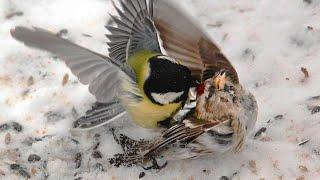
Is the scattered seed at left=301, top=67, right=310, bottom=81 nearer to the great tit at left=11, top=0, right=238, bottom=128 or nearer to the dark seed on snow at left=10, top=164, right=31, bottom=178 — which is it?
the great tit at left=11, top=0, right=238, bottom=128

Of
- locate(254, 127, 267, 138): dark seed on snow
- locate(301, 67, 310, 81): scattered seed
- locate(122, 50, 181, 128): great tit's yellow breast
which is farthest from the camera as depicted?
locate(301, 67, 310, 81): scattered seed

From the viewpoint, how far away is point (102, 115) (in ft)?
8.67

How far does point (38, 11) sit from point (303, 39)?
127 centimetres

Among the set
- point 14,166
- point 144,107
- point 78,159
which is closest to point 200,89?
point 144,107

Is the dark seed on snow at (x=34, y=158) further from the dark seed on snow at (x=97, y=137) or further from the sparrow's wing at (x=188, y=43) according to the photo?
the sparrow's wing at (x=188, y=43)

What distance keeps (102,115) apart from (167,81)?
1.24 feet

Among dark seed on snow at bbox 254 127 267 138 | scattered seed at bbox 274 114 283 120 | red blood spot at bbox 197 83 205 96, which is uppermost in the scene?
red blood spot at bbox 197 83 205 96

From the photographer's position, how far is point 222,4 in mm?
3320

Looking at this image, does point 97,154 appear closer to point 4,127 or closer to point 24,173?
point 24,173

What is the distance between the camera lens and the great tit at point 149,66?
235cm

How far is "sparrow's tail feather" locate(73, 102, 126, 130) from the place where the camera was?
2.62 m

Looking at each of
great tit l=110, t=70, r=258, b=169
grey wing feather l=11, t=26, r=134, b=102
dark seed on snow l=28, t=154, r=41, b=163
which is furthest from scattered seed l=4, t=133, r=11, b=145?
great tit l=110, t=70, r=258, b=169

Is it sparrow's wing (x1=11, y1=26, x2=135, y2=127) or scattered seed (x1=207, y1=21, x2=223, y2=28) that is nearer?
sparrow's wing (x1=11, y1=26, x2=135, y2=127)

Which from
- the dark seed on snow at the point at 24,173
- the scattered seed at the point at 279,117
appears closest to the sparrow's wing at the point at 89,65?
the dark seed on snow at the point at 24,173
